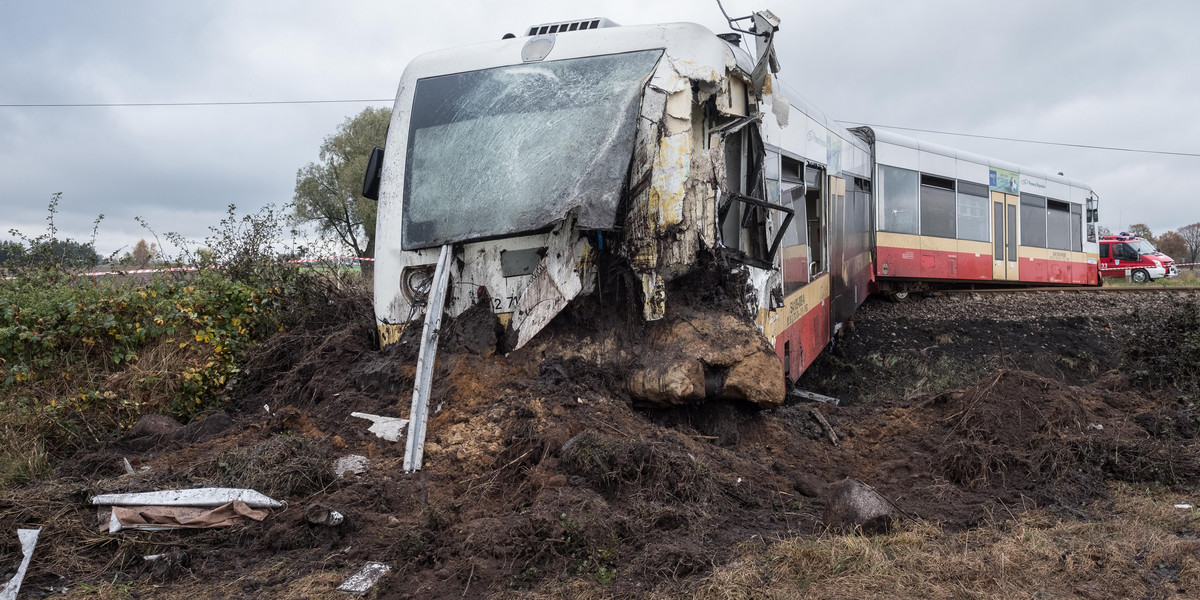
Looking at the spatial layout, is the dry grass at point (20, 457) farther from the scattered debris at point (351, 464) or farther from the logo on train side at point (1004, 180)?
the logo on train side at point (1004, 180)

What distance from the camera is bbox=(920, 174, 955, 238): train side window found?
13.5 metres

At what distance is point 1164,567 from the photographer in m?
3.48

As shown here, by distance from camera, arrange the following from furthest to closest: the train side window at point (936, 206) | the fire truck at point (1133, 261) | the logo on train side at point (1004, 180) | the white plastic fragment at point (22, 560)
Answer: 1. the fire truck at point (1133, 261)
2. the logo on train side at point (1004, 180)
3. the train side window at point (936, 206)
4. the white plastic fragment at point (22, 560)

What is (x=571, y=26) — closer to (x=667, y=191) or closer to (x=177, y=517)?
(x=667, y=191)

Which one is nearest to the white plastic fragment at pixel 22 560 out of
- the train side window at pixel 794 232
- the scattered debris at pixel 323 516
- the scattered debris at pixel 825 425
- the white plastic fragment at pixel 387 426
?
the scattered debris at pixel 323 516

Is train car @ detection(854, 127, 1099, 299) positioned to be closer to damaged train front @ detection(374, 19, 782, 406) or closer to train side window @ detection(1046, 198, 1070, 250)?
train side window @ detection(1046, 198, 1070, 250)

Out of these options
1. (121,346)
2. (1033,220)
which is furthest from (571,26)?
(1033,220)

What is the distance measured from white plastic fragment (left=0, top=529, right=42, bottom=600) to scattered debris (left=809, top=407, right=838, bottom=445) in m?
4.60

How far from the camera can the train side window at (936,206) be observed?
532 inches

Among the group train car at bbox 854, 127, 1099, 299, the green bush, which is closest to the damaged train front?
the green bush

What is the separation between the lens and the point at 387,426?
174 inches

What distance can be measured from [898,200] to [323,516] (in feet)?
36.8

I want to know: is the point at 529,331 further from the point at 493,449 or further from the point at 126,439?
the point at 126,439

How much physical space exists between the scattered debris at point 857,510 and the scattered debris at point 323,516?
2259 mm
